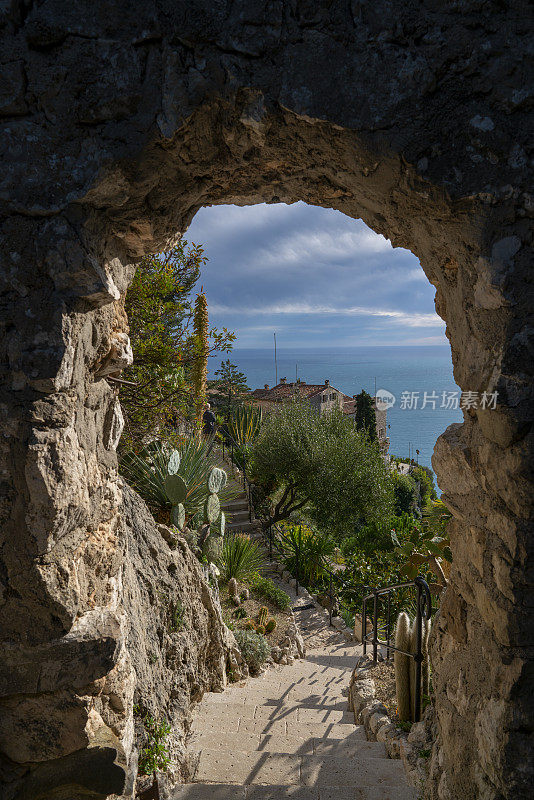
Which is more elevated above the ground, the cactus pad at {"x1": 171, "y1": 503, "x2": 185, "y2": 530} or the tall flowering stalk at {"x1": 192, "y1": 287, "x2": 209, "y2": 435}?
the tall flowering stalk at {"x1": 192, "y1": 287, "x2": 209, "y2": 435}

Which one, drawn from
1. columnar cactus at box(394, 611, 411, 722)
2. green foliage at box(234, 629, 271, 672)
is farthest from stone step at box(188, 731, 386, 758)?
green foliage at box(234, 629, 271, 672)

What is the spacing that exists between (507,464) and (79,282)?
1813 millimetres

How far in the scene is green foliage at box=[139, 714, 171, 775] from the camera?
296cm

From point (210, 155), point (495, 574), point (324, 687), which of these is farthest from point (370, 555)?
point (210, 155)

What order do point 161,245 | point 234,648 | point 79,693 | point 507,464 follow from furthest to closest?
point 234,648 < point 161,245 < point 79,693 < point 507,464

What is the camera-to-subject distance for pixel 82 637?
2086mm

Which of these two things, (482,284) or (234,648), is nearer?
(482,284)

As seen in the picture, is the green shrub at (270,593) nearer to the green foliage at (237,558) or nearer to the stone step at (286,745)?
the green foliage at (237,558)

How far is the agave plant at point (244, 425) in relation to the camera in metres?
14.4

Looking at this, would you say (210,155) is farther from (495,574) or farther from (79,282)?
(495,574)

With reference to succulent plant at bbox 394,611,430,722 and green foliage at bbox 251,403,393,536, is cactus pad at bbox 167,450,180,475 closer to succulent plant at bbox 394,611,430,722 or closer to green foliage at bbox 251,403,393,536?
succulent plant at bbox 394,611,430,722

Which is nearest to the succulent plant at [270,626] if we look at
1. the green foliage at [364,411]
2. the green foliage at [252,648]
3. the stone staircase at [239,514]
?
the green foliage at [252,648]

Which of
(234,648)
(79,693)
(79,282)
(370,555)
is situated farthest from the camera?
(370,555)

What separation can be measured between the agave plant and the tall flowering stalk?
685cm
